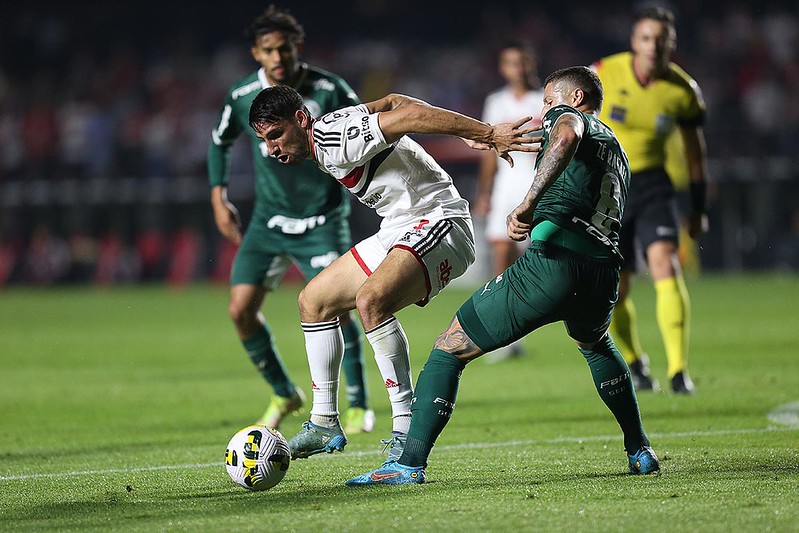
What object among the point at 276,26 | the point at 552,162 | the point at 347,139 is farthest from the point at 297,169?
the point at 552,162

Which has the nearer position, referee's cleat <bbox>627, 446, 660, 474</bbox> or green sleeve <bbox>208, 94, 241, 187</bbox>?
referee's cleat <bbox>627, 446, 660, 474</bbox>

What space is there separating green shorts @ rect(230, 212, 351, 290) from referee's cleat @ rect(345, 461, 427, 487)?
2.47 meters

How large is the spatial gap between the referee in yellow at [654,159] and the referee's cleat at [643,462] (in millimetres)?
3312

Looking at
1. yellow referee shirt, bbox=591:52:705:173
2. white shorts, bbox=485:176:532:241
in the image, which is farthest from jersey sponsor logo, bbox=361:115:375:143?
white shorts, bbox=485:176:532:241

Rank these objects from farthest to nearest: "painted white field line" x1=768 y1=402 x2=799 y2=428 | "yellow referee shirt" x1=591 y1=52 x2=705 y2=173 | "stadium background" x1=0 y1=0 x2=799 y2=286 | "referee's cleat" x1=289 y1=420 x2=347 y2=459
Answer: "stadium background" x1=0 y1=0 x2=799 y2=286
"yellow referee shirt" x1=591 y1=52 x2=705 y2=173
"painted white field line" x1=768 y1=402 x2=799 y2=428
"referee's cleat" x1=289 y1=420 x2=347 y2=459

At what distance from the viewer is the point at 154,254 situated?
25.2m

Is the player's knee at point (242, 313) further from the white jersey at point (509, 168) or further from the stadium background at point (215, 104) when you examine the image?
the stadium background at point (215, 104)

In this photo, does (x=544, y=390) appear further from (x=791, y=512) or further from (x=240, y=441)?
(x=791, y=512)

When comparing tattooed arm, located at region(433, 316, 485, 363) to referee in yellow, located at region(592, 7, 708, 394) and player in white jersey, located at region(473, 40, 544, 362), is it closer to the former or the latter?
referee in yellow, located at region(592, 7, 708, 394)

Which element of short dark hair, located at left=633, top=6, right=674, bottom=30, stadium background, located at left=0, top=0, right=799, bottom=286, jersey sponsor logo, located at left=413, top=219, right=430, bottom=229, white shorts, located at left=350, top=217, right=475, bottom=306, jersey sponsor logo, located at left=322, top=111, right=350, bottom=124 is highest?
short dark hair, located at left=633, top=6, right=674, bottom=30

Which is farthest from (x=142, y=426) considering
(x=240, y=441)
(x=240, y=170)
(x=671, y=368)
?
(x=240, y=170)

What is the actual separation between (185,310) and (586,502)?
1406 cm

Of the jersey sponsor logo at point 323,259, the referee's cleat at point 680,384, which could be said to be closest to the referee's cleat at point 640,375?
the referee's cleat at point 680,384

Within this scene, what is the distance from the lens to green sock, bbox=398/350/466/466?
5.38 metres
